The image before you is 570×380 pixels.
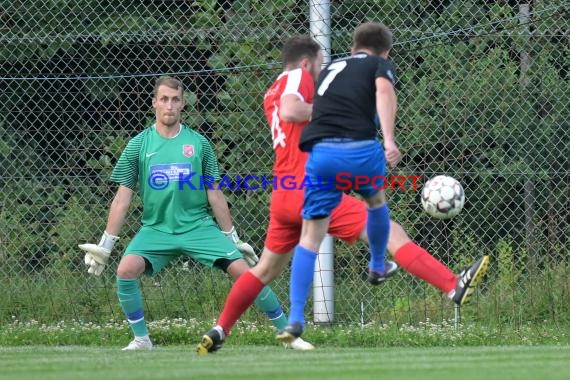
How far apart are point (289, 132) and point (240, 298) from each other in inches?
36.4

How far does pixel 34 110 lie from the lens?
9.26m

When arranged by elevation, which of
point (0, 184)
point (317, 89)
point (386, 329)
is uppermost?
point (317, 89)

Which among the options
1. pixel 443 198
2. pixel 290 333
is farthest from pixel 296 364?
pixel 443 198

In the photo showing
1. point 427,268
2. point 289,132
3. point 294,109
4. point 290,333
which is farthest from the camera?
point 289,132

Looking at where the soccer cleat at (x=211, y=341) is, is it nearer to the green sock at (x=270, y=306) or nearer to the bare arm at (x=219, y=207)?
the green sock at (x=270, y=306)

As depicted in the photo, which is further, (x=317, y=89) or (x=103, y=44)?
(x=103, y=44)

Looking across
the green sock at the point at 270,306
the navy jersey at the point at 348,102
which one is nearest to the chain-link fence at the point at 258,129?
the green sock at the point at 270,306

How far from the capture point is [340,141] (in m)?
6.23

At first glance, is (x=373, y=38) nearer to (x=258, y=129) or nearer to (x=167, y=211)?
(x=167, y=211)

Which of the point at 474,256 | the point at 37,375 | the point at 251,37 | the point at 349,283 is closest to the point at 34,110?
the point at 251,37

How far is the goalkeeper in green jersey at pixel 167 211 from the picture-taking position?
7723 mm

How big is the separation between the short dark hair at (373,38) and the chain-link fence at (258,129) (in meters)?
2.23

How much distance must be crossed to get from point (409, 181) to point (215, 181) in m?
1.56

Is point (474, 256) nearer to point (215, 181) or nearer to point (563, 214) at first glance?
point (563, 214)
